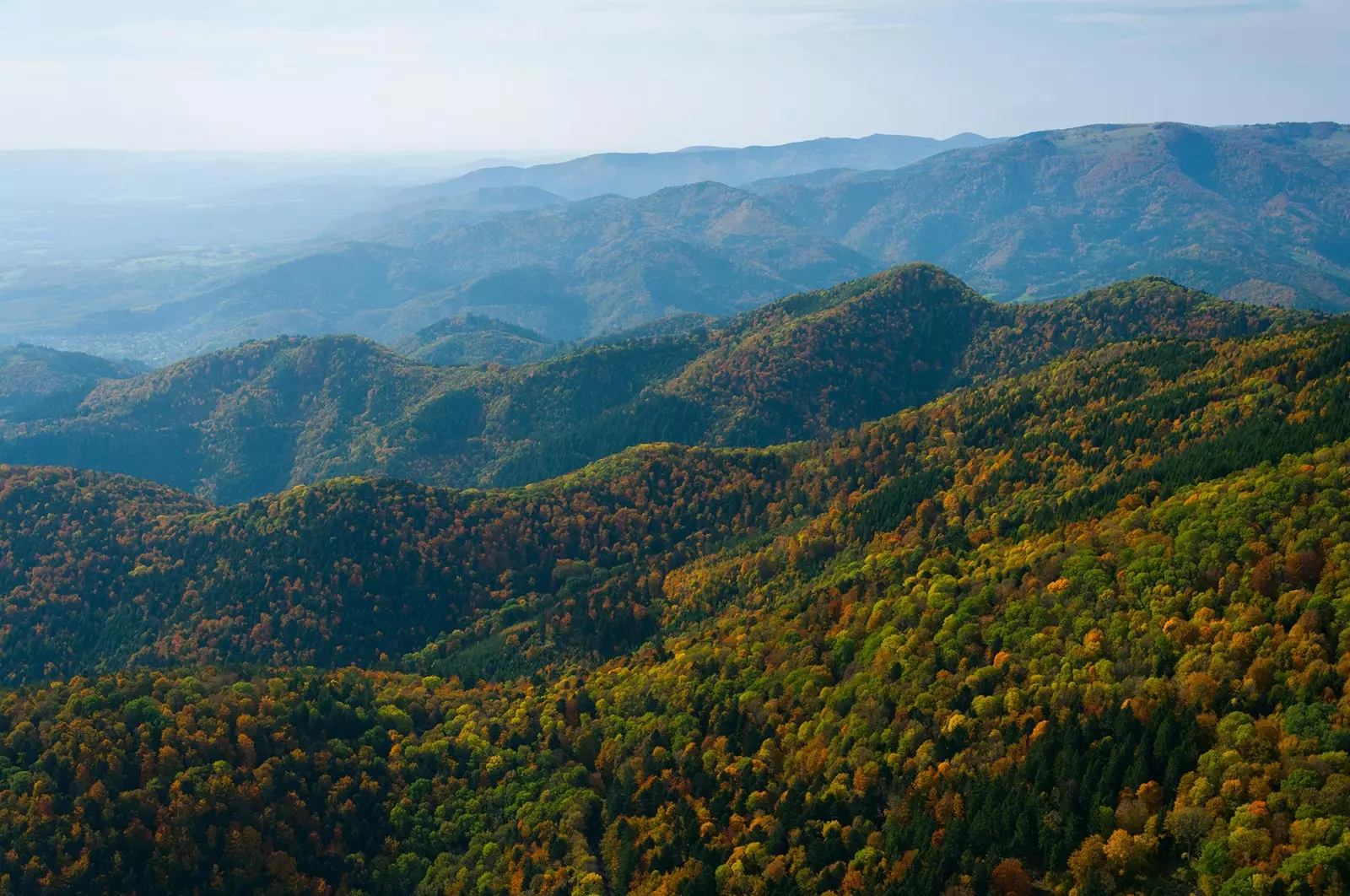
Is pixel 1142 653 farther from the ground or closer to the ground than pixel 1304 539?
closer to the ground

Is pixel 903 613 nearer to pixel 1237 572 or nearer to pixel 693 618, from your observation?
pixel 1237 572

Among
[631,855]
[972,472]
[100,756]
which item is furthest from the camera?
[972,472]

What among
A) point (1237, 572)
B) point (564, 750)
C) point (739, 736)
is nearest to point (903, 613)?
point (739, 736)

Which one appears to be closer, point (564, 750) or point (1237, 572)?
point (1237, 572)

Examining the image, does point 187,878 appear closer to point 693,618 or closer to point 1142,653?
point 693,618

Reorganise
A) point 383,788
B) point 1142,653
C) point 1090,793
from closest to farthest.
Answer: point 1090,793
point 1142,653
point 383,788

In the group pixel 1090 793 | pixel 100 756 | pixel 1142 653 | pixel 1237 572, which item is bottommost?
pixel 100 756
